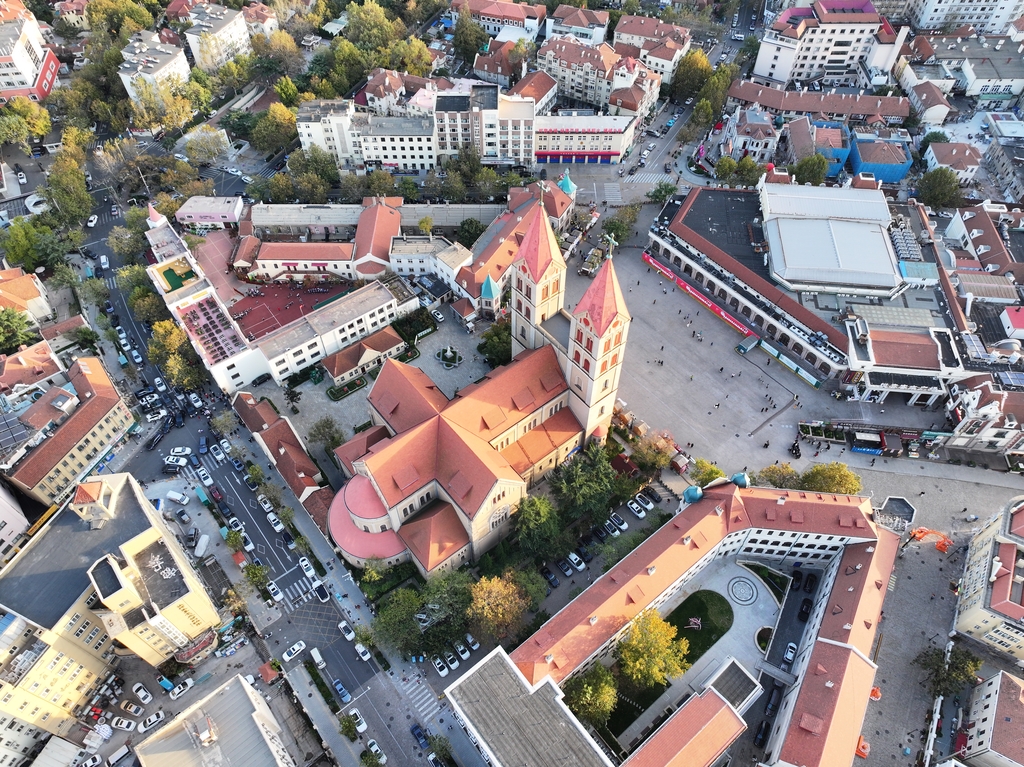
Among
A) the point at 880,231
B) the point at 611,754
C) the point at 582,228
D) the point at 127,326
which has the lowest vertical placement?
the point at 611,754

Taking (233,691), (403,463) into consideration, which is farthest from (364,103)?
(233,691)

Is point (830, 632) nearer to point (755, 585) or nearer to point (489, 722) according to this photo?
point (755, 585)

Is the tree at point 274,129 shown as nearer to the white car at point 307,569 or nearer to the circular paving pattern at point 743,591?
the white car at point 307,569

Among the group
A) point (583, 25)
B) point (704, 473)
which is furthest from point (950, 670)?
point (583, 25)

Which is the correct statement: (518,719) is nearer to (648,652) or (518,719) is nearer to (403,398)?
(648,652)

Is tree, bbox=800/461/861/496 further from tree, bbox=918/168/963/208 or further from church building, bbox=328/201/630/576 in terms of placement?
tree, bbox=918/168/963/208

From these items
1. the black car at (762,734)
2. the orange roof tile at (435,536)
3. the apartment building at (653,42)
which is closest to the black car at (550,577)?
the orange roof tile at (435,536)
